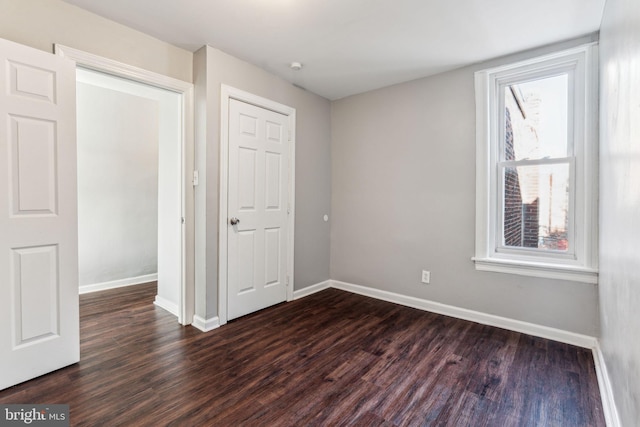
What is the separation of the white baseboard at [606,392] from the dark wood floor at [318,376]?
39mm

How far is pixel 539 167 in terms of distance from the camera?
104 inches

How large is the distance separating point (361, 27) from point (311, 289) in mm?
2790

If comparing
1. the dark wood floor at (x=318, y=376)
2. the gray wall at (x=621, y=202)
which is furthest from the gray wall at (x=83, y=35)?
the gray wall at (x=621, y=202)

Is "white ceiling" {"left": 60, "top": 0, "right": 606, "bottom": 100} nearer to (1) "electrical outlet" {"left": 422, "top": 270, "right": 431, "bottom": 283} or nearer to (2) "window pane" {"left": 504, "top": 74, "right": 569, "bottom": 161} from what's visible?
(2) "window pane" {"left": 504, "top": 74, "right": 569, "bottom": 161}

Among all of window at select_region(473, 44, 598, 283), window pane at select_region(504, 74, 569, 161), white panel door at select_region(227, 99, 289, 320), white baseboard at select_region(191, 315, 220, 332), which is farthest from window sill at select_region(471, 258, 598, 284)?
white baseboard at select_region(191, 315, 220, 332)

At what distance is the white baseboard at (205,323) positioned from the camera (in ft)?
8.64

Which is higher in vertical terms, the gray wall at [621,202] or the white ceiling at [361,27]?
the white ceiling at [361,27]

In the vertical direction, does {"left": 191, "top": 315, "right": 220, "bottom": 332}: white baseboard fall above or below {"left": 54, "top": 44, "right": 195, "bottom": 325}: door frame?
below

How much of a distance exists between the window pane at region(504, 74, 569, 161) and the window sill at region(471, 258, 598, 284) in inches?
36.7

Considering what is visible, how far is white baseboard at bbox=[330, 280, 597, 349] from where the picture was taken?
2.43m

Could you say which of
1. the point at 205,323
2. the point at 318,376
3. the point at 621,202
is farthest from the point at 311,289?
the point at 621,202

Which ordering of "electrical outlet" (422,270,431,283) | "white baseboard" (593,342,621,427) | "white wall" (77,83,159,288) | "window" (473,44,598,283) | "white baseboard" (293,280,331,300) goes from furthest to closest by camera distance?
"white wall" (77,83,159,288) < "white baseboard" (293,280,331,300) < "electrical outlet" (422,270,431,283) < "window" (473,44,598,283) < "white baseboard" (593,342,621,427)

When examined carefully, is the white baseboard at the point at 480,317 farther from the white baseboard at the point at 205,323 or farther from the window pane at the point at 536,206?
the white baseboard at the point at 205,323

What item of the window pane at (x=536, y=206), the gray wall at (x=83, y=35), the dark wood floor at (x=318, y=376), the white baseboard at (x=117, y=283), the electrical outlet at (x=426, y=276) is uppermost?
the gray wall at (x=83, y=35)
